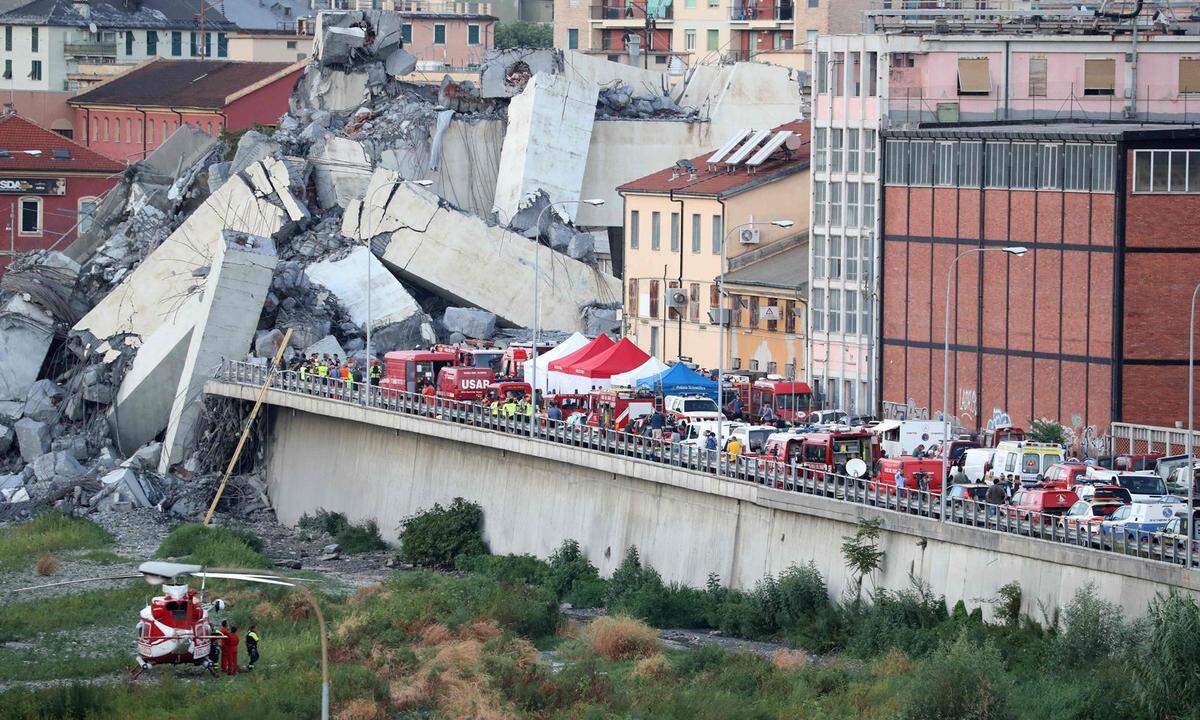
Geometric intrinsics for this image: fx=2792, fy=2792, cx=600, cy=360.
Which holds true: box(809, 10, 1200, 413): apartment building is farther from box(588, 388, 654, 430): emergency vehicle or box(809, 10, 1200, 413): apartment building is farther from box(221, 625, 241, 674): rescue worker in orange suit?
box(221, 625, 241, 674): rescue worker in orange suit

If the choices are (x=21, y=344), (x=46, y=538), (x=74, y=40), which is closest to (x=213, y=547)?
(x=46, y=538)

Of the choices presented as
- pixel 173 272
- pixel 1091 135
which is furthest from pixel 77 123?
pixel 1091 135

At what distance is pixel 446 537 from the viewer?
253ft

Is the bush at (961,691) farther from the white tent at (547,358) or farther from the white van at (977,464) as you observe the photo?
the white tent at (547,358)

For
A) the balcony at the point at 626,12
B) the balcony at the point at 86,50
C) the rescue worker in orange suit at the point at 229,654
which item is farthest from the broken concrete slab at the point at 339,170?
the balcony at the point at 86,50

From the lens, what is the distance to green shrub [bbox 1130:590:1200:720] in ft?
169

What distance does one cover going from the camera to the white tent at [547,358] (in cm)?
7906

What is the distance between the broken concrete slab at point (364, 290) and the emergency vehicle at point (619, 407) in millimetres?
22077

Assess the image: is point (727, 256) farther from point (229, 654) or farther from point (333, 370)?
point (229, 654)

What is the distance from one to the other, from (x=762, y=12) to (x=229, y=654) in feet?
280

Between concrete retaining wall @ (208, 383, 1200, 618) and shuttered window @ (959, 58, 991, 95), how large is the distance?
16.6 m

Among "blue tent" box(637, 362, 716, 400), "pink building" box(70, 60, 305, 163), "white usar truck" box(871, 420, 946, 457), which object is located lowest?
"white usar truck" box(871, 420, 946, 457)

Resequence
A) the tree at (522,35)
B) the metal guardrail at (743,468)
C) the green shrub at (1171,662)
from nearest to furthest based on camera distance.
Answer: the green shrub at (1171,662) → the metal guardrail at (743,468) → the tree at (522,35)

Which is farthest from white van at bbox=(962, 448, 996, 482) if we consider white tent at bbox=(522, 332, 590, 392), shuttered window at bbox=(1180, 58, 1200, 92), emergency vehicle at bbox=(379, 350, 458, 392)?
emergency vehicle at bbox=(379, 350, 458, 392)
